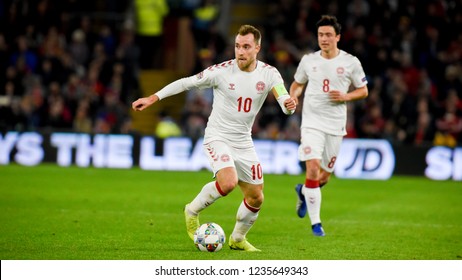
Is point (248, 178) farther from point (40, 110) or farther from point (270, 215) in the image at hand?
point (40, 110)

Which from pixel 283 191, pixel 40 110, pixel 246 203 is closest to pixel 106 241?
pixel 246 203

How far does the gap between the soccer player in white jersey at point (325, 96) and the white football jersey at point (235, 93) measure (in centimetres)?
205

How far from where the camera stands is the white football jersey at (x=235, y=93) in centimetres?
1031

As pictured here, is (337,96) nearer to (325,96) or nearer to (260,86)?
(325,96)

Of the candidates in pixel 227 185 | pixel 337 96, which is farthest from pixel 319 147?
pixel 227 185

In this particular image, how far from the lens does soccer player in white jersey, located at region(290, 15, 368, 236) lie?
12328 mm

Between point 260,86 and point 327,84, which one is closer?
point 260,86

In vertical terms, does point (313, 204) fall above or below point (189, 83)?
below

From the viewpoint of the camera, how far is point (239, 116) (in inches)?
408

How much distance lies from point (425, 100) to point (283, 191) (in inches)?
260

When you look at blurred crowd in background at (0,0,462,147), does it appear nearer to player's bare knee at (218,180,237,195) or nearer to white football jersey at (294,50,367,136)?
white football jersey at (294,50,367,136)

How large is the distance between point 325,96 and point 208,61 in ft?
41.2

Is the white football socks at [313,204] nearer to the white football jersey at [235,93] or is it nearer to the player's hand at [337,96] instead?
the player's hand at [337,96]

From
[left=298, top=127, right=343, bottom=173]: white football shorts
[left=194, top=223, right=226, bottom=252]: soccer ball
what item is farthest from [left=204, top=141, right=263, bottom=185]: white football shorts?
[left=298, top=127, right=343, bottom=173]: white football shorts
